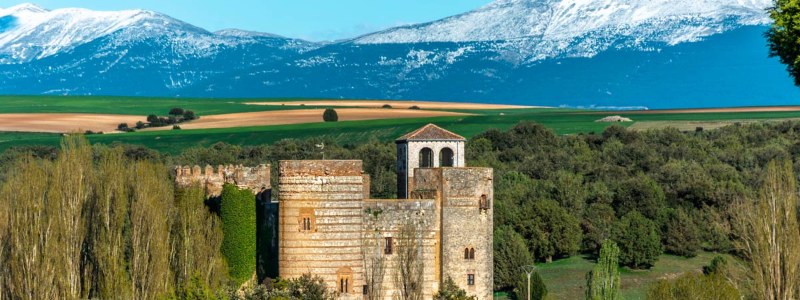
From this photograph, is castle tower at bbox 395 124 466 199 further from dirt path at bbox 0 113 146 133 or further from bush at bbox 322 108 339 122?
bush at bbox 322 108 339 122

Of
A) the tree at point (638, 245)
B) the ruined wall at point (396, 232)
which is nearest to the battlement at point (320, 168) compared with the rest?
the ruined wall at point (396, 232)

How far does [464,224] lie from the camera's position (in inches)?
2178

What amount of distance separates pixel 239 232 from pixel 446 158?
9.77 metres

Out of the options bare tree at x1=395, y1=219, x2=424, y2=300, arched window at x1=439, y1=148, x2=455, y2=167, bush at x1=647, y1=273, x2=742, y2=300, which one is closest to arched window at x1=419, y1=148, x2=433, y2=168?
arched window at x1=439, y1=148, x2=455, y2=167

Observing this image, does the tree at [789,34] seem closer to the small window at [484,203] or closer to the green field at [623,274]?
the small window at [484,203]

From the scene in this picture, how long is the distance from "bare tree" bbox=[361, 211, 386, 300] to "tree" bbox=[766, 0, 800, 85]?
16.3m

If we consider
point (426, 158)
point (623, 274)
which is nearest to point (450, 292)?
point (426, 158)

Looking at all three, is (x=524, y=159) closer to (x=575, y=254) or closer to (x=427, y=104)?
(x=575, y=254)

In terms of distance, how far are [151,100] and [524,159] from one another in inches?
3383

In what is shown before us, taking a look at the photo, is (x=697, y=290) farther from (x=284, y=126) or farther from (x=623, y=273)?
(x=284, y=126)

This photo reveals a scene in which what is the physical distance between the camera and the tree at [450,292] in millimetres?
53094

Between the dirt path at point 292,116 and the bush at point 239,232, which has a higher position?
the dirt path at point 292,116

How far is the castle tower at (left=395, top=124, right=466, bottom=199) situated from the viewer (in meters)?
61.0

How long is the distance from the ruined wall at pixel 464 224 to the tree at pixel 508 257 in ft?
55.5
